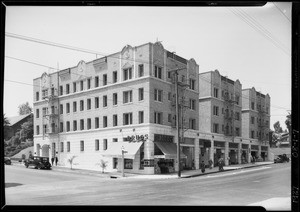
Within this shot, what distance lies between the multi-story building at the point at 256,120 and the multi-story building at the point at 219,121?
20cm

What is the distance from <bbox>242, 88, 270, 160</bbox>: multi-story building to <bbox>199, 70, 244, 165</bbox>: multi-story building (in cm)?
→ 20

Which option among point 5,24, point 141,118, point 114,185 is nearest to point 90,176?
point 114,185

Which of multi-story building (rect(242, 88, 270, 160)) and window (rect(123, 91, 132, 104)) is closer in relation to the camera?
multi-story building (rect(242, 88, 270, 160))

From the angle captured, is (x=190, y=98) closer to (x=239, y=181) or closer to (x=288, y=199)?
(x=239, y=181)

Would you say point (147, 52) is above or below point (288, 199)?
above

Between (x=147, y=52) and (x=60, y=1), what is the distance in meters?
3.86

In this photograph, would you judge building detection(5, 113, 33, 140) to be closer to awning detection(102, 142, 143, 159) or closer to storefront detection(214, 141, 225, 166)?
awning detection(102, 142, 143, 159)

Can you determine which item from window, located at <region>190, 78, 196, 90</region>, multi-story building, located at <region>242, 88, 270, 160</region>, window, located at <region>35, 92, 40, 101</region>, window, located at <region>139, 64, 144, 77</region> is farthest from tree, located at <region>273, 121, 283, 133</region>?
window, located at <region>35, 92, 40, 101</region>

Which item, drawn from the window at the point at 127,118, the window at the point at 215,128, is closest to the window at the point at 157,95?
the window at the point at 127,118

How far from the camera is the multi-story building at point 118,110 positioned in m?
6.70

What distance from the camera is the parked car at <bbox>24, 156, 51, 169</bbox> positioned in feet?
20.9

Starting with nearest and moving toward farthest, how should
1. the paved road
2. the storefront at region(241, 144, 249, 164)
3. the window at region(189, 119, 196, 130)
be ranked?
the paved road < the storefront at region(241, 144, 249, 164) < the window at region(189, 119, 196, 130)

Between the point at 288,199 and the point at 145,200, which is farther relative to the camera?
the point at 145,200

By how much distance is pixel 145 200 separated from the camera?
5465 mm
